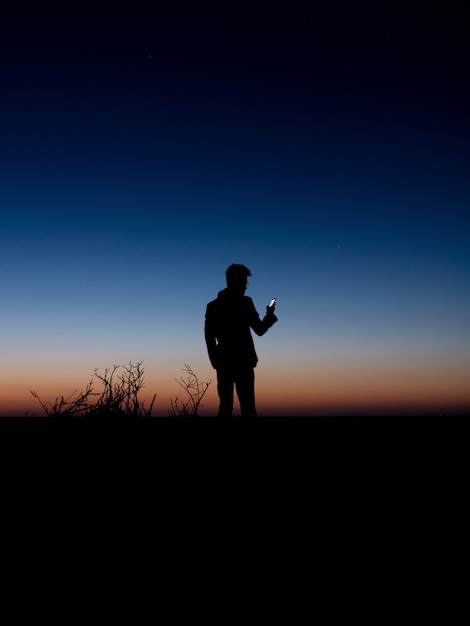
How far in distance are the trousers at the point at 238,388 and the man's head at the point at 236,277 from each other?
3.25ft

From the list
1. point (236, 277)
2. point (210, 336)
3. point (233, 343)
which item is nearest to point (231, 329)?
point (233, 343)

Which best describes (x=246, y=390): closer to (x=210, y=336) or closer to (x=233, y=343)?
(x=233, y=343)

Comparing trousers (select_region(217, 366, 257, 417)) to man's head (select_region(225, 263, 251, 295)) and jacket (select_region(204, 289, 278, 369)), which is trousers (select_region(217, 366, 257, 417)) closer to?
jacket (select_region(204, 289, 278, 369))

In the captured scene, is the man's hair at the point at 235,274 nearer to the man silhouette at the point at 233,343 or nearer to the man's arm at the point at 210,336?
the man silhouette at the point at 233,343

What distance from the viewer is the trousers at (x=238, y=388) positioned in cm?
550

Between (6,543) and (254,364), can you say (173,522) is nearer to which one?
(6,543)

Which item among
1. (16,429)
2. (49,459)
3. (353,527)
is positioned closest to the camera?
(353,527)

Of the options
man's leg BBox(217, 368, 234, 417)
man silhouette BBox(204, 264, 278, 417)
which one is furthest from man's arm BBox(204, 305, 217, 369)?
man's leg BBox(217, 368, 234, 417)

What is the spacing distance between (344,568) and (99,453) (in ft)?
9.65

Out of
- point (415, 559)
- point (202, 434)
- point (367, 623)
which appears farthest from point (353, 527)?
point (202, 434)

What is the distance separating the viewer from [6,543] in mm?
2123

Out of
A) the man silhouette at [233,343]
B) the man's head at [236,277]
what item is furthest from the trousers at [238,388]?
the man's head at [236,277]

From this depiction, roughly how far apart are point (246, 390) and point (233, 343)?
0.61 m

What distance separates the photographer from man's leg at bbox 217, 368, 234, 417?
5.52m
